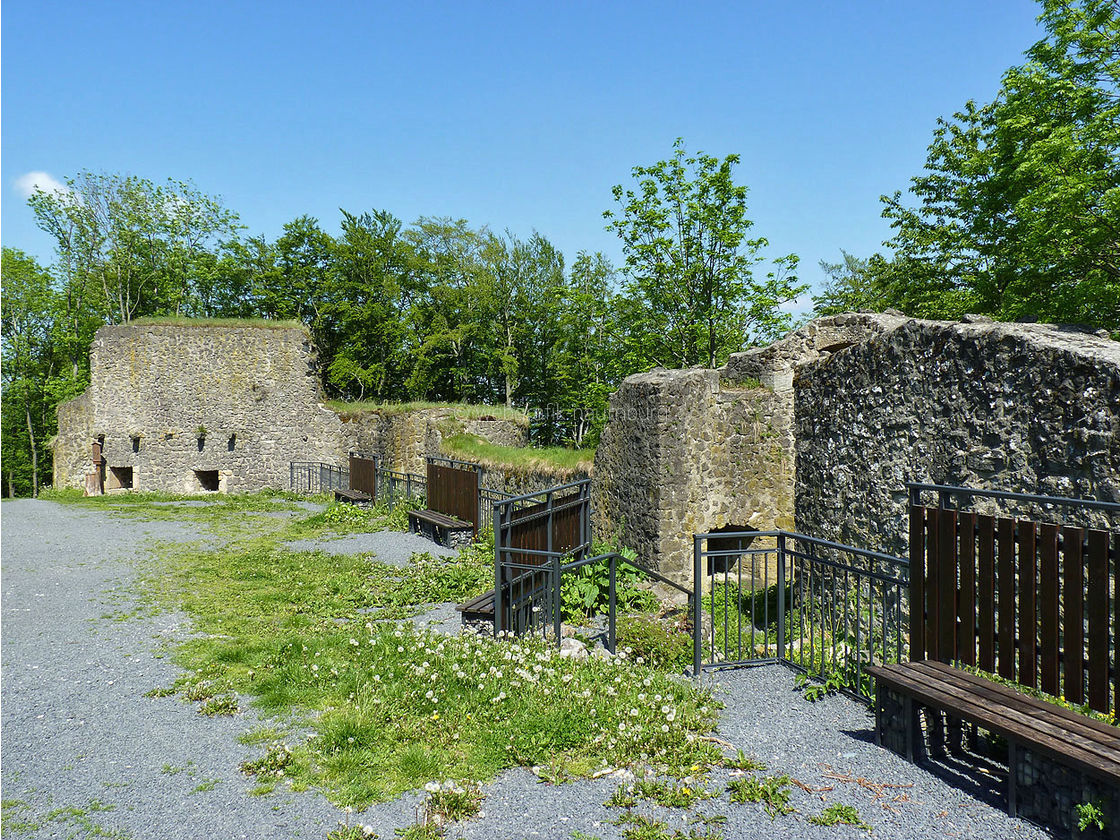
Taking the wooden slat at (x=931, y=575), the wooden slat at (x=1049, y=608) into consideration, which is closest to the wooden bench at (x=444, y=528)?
the wooden slat at (x=931, y=575)

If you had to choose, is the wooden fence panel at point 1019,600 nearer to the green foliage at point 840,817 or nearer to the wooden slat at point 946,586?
the wooden slat at point 946,586

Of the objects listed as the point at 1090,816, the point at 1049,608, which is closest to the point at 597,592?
the point at 1049,608

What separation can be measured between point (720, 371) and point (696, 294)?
1254 centimetres

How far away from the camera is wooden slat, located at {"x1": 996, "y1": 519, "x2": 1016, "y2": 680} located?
3.92 meters

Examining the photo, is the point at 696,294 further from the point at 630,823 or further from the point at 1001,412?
the point at 630,823

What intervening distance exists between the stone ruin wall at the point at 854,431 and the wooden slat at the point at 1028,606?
1.01m

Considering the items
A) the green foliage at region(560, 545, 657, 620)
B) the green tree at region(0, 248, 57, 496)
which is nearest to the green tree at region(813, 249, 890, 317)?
the green foliage at region(560, 545, 657, 620)

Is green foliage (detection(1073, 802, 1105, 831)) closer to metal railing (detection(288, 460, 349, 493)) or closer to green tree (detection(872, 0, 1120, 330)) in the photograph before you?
green tree (detection(872, 0, 1120, 330))

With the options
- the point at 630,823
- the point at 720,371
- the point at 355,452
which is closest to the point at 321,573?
the point at 720,371

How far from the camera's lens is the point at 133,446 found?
22719mm

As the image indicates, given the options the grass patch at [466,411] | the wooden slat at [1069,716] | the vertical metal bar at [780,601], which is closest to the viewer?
the wooden slat at [1069,716]

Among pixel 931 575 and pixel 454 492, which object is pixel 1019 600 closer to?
pixel 931 575

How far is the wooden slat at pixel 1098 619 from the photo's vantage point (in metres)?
3.49

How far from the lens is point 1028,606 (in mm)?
3904
